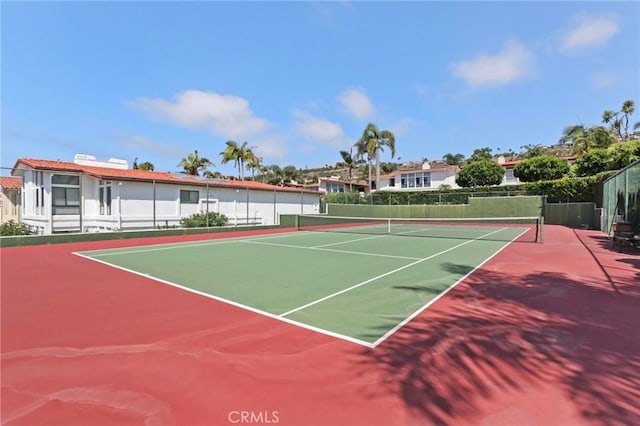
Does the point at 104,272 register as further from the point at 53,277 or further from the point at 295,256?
the point at 295,256

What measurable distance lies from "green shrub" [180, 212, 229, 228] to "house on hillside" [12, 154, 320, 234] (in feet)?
2.83

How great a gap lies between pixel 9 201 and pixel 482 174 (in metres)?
46.0

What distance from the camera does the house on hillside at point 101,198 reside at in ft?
58.6

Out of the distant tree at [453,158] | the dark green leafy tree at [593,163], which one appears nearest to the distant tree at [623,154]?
the dark green leafy tree at [593,163]

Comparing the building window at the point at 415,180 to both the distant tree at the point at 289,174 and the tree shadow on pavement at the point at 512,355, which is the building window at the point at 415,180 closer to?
the distant tree at the point at 289,174

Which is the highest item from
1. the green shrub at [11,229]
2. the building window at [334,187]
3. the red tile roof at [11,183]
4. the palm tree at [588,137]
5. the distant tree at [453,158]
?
the distant tree at [453,158]

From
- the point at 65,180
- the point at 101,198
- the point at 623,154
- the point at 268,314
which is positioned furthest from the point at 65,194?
the point at 623,154

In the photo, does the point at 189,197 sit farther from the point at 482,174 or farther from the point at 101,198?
the point at 482,174

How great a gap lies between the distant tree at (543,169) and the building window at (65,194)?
41.7 m

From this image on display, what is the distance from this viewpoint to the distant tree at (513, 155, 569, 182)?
36.2m

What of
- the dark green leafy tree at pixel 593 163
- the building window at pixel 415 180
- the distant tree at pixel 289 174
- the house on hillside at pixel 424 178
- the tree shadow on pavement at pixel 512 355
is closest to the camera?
the tree shadow on pavement at pixel 512 355

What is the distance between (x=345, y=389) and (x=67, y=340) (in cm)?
362

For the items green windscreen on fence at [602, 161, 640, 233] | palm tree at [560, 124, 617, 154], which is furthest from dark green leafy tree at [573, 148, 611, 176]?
green windscreen on fence at [602, 161, 640, 233]

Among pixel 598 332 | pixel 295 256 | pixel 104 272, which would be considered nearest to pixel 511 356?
pixel 598 332
